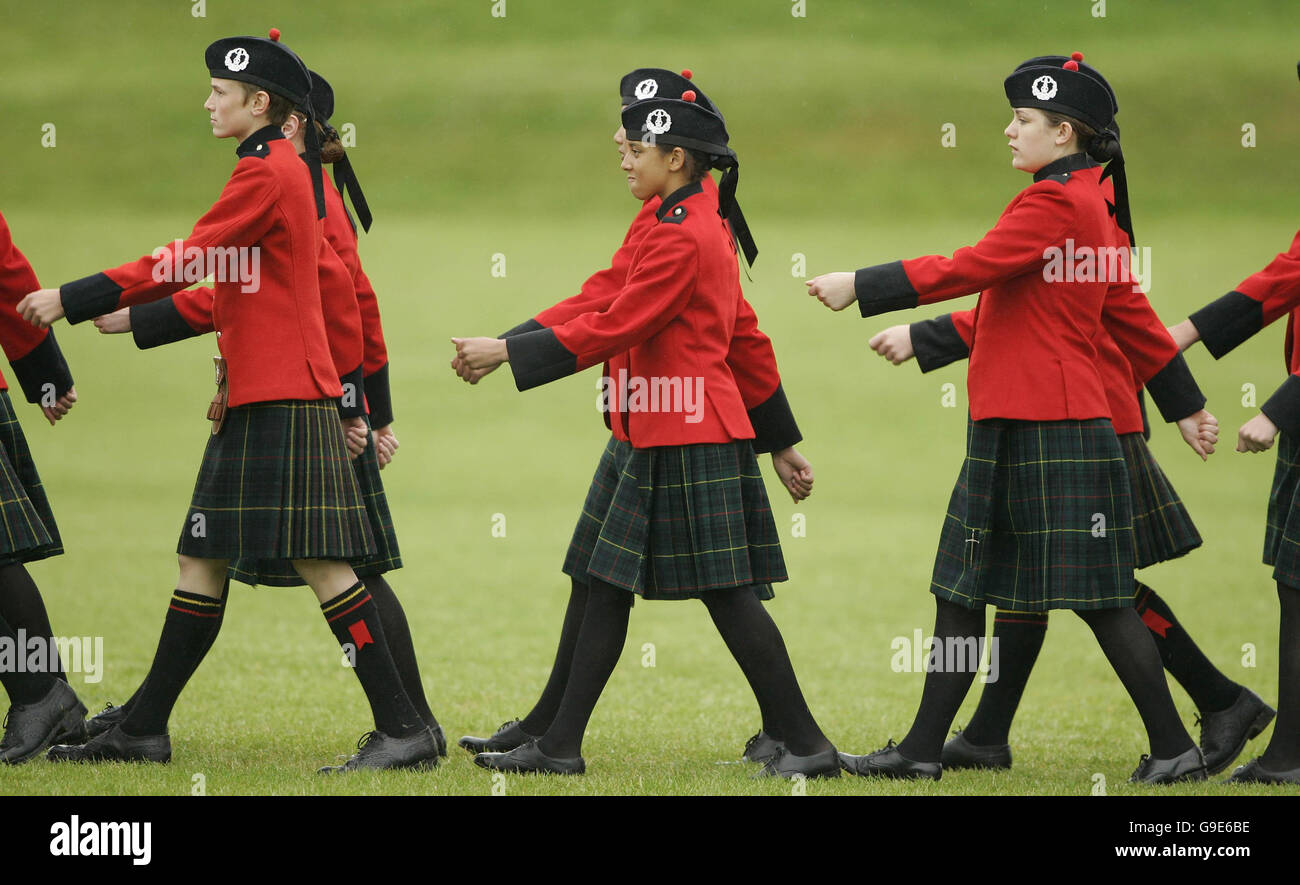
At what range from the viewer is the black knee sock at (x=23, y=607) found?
4.41m

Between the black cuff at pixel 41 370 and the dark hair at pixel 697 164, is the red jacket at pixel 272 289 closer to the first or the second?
the black cuff at pixel 41 370

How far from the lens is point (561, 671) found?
4.61 metres

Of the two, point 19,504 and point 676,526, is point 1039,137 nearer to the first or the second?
point 676,526

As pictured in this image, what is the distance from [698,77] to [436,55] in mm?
5005

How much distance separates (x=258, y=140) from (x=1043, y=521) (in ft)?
7.76

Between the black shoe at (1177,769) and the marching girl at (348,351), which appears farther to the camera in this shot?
the marching girl at (348,351)

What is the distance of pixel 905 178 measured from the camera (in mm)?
23156

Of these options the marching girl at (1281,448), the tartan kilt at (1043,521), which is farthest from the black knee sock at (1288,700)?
the tartan kilt at (1043,521)

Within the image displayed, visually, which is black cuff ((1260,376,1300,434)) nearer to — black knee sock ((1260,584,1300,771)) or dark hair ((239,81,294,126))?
black knee sock ((1260,584,1300,771))

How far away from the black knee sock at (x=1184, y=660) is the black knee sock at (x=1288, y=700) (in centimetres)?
40

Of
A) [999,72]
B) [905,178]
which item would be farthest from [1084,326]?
[999,72]

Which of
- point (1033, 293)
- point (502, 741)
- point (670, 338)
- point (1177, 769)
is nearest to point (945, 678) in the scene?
point (1177, 769)

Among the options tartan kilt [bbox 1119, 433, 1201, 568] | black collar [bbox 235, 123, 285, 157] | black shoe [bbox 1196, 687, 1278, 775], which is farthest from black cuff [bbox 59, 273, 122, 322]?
black shoe [bbox 1196, 687, 1278, 775]

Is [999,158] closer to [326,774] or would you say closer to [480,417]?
[480,417]
